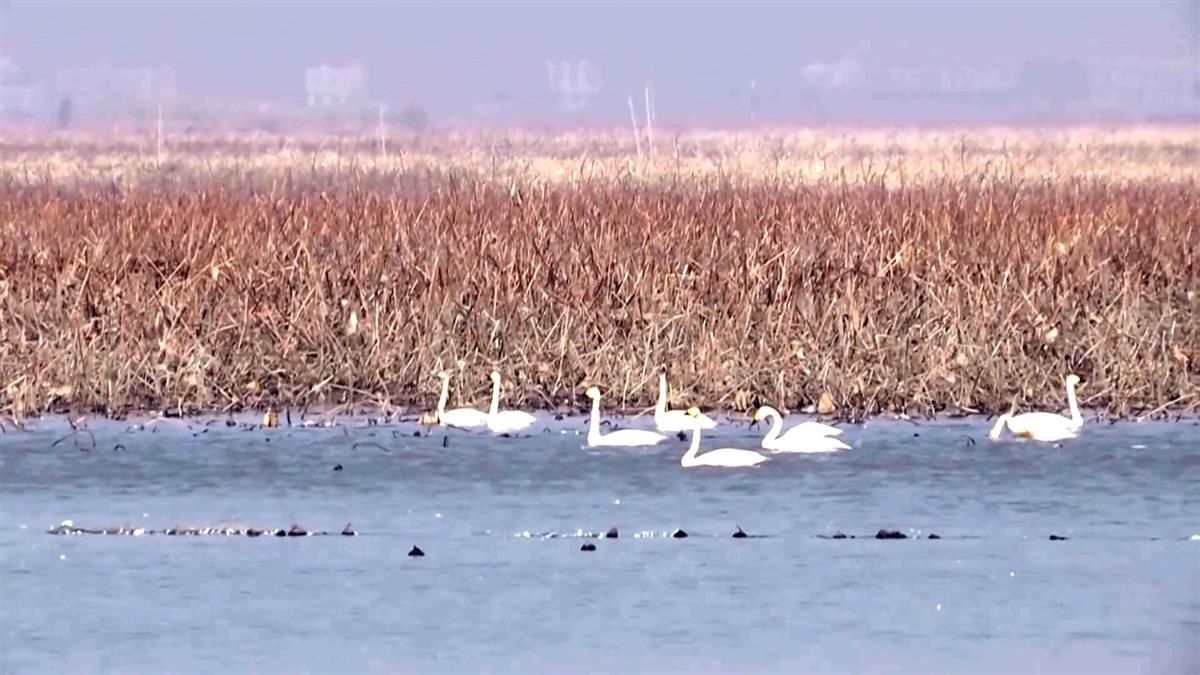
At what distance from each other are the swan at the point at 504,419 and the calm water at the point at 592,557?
6.1 inches

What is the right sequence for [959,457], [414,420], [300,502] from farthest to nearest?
[414,420]
[959,457]
[300,502]

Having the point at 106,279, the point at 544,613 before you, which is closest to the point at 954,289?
the point at 106,279

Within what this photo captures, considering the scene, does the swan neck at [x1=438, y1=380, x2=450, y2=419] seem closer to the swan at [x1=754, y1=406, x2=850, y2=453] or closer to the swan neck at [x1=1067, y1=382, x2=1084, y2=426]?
the swan at [x1=754, y1=406, x2=850, y2=453]

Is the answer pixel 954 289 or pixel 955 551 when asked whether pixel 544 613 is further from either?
pixel 954 289

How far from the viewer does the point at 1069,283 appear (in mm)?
13547

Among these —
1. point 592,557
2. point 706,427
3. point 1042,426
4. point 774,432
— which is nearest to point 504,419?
point 706,427

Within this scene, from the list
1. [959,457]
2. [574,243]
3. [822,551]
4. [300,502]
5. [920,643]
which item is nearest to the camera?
[920,643]

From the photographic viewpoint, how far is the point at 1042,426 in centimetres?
1129

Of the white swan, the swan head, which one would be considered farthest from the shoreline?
the swan head

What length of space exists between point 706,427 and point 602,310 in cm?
126

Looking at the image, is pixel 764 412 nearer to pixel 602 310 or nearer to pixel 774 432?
pixel 774 432

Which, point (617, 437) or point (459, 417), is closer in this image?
point (617, 437)

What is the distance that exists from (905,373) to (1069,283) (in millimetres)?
1651

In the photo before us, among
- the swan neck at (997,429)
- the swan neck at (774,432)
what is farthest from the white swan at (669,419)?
the swan neck at (997,429)
